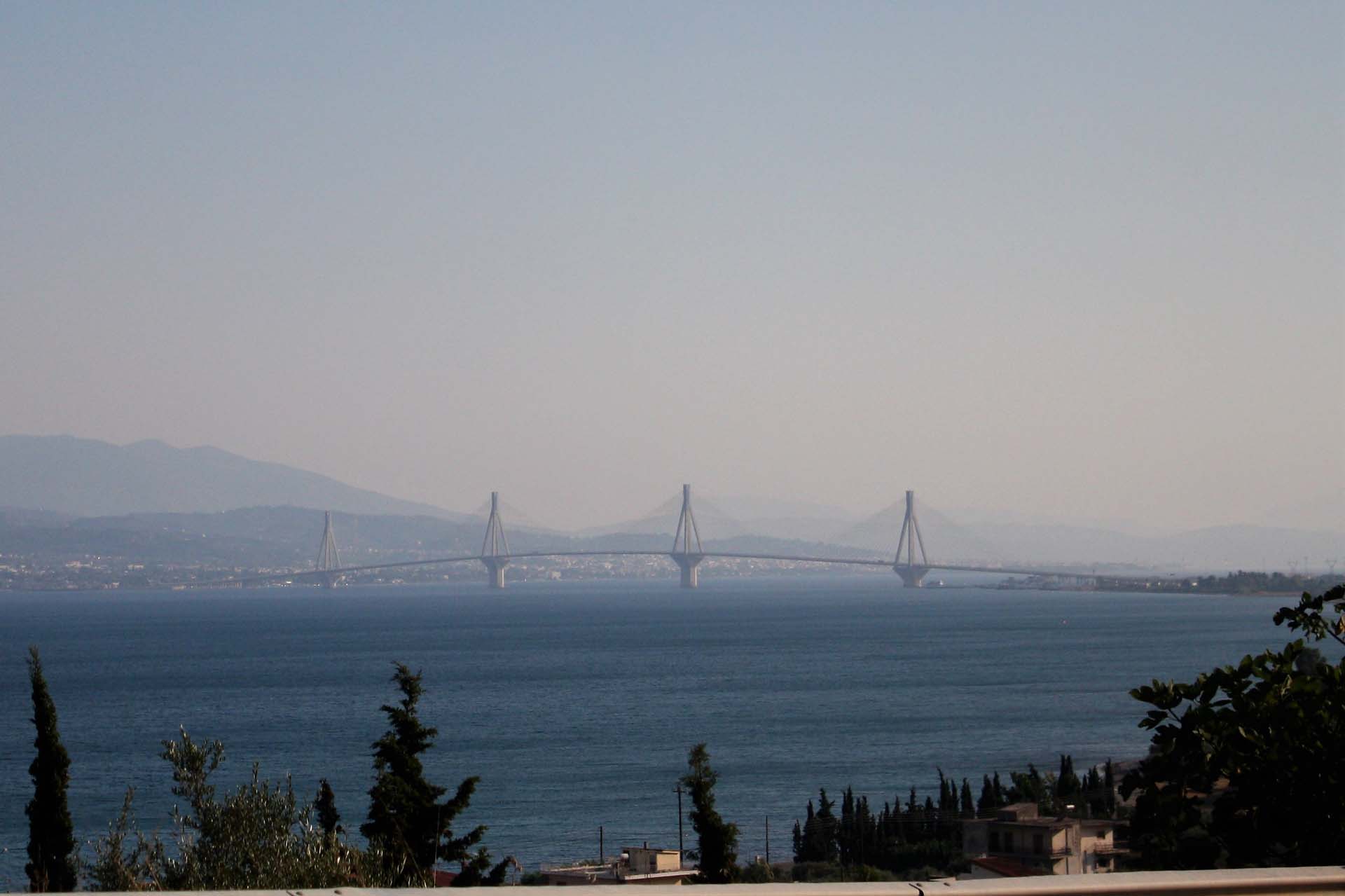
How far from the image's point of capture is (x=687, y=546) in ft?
292

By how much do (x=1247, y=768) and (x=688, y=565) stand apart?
85395mm

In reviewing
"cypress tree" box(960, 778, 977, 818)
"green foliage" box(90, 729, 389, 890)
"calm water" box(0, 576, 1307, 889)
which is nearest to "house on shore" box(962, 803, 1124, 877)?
"cypress tree" box(960, 778, 977, 818)

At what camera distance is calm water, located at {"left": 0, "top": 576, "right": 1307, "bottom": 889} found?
75.0ft

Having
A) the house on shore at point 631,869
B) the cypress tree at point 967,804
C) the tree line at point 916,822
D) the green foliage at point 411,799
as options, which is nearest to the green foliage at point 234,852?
the green foliage at point 411,799

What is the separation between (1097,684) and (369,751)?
2193 cm

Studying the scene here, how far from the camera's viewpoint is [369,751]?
26516 millimetres

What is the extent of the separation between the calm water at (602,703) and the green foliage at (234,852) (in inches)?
497

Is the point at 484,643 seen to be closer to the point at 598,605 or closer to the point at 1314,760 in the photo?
the point at 598,605

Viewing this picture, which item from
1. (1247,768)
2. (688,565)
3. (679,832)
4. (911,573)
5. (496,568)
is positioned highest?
(1247,768)

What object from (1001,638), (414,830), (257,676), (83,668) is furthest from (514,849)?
(1001,638)

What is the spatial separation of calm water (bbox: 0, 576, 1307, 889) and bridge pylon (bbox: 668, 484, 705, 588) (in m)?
9.80

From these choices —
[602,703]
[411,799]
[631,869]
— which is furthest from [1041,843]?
[602,703]

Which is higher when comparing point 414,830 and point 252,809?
point 252,809

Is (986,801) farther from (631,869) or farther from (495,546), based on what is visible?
(495,546)
